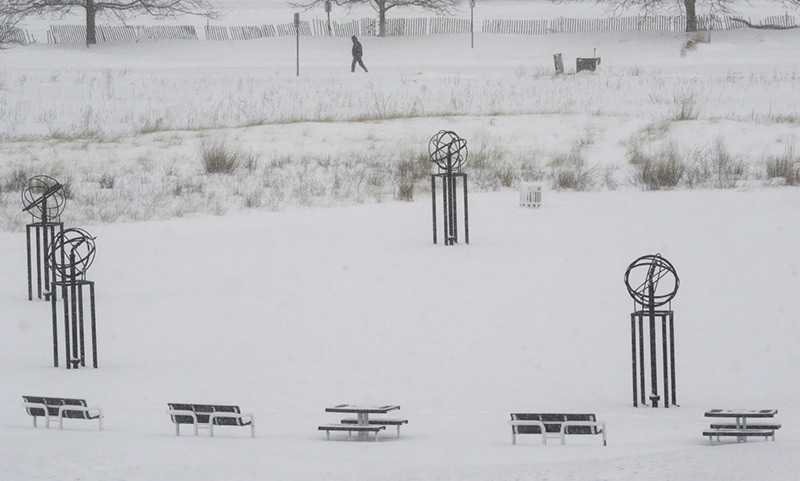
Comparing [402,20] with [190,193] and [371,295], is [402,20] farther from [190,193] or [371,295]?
[371,295]

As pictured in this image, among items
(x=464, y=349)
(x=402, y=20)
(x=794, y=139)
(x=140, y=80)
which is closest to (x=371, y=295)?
(x=464, y=349)

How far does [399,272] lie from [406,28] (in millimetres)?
42473

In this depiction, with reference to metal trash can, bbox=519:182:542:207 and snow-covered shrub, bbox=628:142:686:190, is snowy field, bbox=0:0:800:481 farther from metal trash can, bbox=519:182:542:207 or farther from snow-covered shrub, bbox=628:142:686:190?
metal trash can, bbox=519:182:542:207

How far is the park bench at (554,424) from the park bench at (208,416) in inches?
81.5

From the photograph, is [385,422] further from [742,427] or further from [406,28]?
[406,28]

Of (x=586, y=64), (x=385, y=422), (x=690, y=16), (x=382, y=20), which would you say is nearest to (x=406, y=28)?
(x=382, y=20)

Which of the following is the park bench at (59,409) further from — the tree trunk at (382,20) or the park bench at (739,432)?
the tree trunk at (382,20)

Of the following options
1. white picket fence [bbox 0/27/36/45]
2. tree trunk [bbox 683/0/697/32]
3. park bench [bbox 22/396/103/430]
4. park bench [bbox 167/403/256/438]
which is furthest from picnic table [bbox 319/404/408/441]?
tree trunk [bbox 683/0/697/32]

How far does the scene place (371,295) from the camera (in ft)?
52.0

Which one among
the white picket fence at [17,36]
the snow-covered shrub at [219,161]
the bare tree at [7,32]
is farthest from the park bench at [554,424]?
the white picket fence at [17,36]

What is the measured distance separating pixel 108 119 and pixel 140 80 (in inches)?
267

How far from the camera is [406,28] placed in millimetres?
58438

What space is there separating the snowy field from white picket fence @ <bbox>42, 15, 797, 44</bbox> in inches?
667

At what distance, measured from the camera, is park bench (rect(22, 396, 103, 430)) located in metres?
9.95
